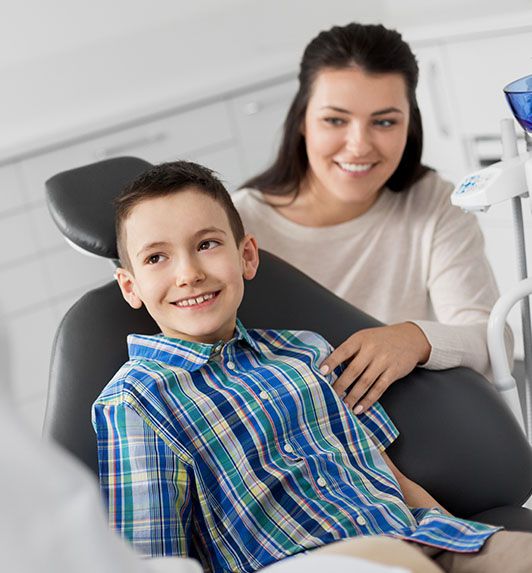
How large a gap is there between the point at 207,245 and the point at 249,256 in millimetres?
126

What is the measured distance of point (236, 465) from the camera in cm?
131

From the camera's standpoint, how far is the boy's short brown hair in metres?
1.43

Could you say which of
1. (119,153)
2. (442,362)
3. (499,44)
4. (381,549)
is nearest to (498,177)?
(442,362)

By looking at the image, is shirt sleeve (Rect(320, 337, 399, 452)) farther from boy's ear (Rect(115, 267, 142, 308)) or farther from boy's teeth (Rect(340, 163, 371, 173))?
boy's teeth (Rect(340, 163, 371, 173))

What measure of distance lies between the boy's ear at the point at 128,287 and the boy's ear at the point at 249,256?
174mm

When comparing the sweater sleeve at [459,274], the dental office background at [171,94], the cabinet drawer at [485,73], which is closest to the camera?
the sweater sleeve at [459,274]

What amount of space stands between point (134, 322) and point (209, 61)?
2.41 m

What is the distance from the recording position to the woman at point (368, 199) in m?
1.85

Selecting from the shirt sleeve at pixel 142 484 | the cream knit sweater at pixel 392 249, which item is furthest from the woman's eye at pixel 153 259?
the cream knit sweater at pixel 392 249

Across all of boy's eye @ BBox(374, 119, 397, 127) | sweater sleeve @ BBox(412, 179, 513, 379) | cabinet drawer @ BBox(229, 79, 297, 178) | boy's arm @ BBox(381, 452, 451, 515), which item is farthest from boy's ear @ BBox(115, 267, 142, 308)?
cabinet drawer @ BBox(229, 79, 297, 178)

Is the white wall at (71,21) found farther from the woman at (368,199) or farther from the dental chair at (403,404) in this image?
the dental chair at (403,404)

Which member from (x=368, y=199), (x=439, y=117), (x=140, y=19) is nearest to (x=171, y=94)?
(x=140, y=19)

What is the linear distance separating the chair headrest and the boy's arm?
54 cm

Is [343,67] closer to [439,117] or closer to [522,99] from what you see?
[522,99]
